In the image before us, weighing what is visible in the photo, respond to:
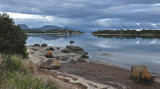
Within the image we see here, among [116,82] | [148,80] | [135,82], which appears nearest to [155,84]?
[148,80]

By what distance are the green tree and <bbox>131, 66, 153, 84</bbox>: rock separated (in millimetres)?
15046

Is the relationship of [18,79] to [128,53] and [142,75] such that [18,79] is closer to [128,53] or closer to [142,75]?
[142,75]

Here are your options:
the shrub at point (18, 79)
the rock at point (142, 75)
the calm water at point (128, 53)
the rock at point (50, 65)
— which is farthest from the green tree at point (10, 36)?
the calm water at point (128, 53)

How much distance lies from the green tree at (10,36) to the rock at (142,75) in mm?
15046

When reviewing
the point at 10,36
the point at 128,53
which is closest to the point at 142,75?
the point at 10,36

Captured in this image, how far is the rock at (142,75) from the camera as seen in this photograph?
53.4ft

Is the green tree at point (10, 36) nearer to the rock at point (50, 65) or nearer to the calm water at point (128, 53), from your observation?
the rock at point (50, 65)

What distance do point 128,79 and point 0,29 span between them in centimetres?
1688

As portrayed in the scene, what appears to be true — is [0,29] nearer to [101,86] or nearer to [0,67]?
[0,67]

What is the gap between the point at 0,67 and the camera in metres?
9.48

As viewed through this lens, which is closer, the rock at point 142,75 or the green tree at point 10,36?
the rock at point 142,75

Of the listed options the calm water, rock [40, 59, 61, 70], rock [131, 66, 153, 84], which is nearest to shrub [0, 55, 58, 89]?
rock [40, 59, 61, 70]

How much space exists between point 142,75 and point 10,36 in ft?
53.9

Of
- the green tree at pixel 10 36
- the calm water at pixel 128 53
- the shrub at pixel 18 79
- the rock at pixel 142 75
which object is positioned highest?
the green tree at pixel 10 36
